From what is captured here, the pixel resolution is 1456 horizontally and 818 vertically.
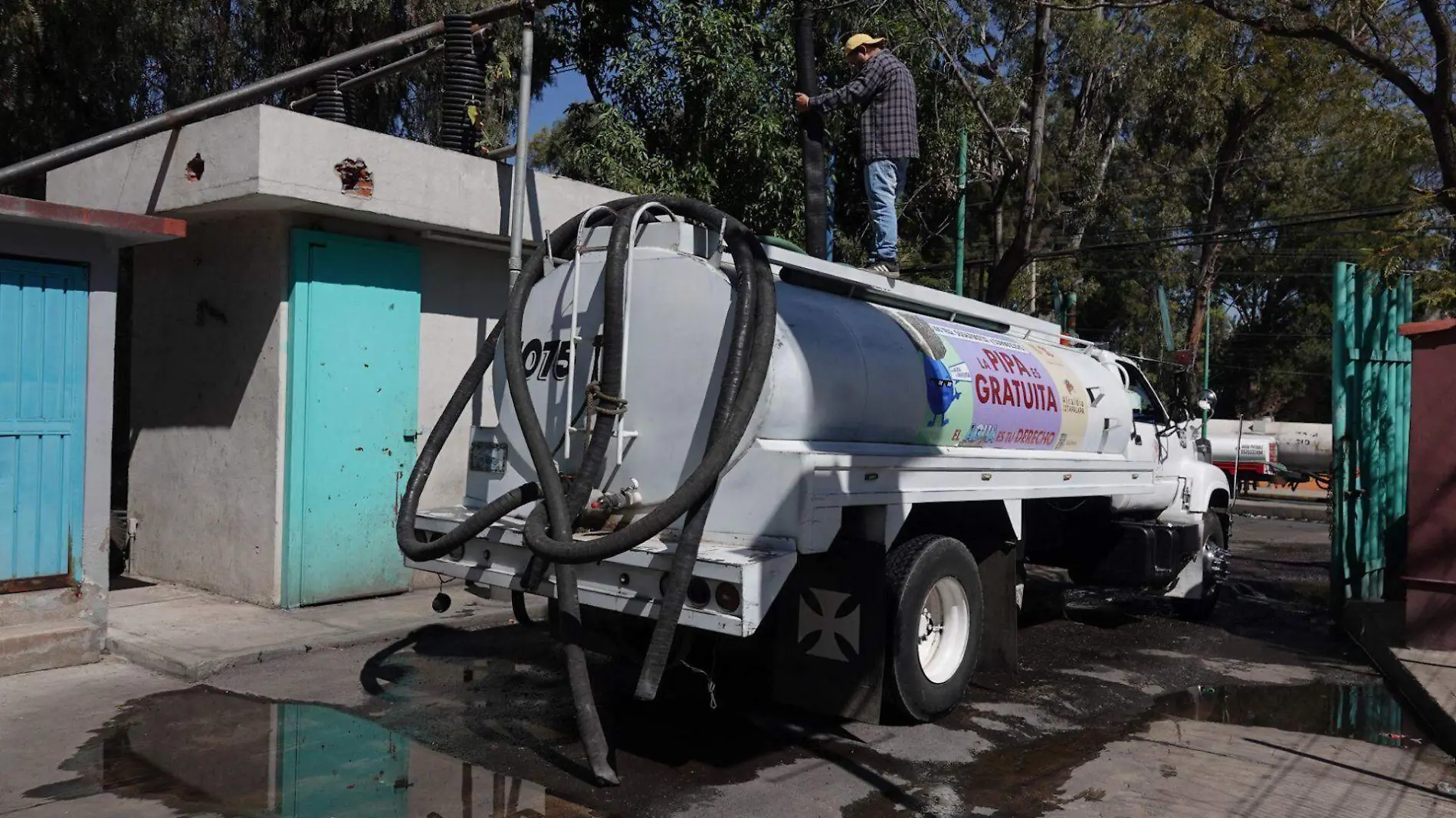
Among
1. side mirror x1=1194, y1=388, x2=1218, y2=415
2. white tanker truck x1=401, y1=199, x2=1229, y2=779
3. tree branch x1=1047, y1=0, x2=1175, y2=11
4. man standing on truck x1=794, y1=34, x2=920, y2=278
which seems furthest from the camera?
side mirror x1=1194, y1=388, x2=1218, y2=415

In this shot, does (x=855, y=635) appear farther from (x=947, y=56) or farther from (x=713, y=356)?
(x=947, y=56)

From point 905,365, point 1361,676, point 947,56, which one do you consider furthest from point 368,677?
point 947,56

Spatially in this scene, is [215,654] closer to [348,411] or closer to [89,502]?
[89,502]

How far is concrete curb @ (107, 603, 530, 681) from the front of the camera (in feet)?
22.5

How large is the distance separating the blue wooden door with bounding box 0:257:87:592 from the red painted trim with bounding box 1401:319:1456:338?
9.66 meters

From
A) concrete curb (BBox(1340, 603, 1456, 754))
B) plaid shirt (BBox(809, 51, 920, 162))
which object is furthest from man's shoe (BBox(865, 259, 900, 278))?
concrete curb (BBox(1340, 603, 1456, 754))

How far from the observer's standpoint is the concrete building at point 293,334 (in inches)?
330

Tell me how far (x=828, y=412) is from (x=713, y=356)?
687 mm

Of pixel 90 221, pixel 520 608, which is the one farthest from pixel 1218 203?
pixel 90 221

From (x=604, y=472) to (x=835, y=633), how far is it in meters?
1.45

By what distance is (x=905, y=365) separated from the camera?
6309mm

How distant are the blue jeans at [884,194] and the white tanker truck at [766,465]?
0.73 meters

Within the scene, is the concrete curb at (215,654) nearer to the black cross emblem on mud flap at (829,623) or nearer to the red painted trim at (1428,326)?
the black cross emblem on mud flap at (829,623)

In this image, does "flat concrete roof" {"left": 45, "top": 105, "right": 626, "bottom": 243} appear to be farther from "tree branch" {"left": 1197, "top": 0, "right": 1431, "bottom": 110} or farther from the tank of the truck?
"tree branch" {"left": 1197, "top": 0, "right": 1431, "bottom": 110}
